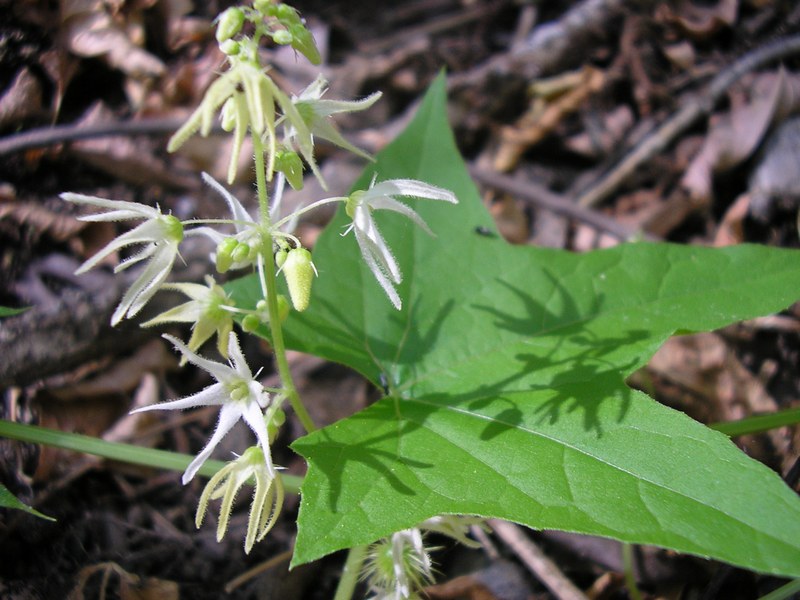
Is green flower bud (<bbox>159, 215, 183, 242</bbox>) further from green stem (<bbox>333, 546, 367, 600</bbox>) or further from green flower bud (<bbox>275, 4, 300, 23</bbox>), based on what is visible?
green stem (<bbox>333, 546, 367, 600</bbox>)

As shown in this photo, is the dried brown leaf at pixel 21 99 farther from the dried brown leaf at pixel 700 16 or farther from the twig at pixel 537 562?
the dried brown leaf at pixel 700 16

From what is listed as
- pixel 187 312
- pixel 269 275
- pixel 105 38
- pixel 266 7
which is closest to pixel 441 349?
pixel 269 275

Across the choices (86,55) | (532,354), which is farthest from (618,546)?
(86,55)

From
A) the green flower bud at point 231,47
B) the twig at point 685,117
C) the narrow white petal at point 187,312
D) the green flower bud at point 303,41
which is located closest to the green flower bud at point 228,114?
the green flower bud at point 231,47

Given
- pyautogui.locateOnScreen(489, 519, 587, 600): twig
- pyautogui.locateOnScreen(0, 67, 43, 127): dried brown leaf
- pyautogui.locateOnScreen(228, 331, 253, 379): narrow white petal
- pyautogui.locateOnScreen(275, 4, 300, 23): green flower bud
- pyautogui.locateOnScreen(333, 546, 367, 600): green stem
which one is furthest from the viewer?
pyautogui.locateOnScreen(0, 67, 43, 127): dried brown leaf

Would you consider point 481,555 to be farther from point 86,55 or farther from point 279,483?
point 86,55

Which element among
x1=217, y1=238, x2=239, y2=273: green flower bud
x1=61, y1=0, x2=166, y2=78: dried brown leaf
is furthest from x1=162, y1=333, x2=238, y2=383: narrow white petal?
x1=61, y1=0, x2=166, y2=78: dried brown leaf
